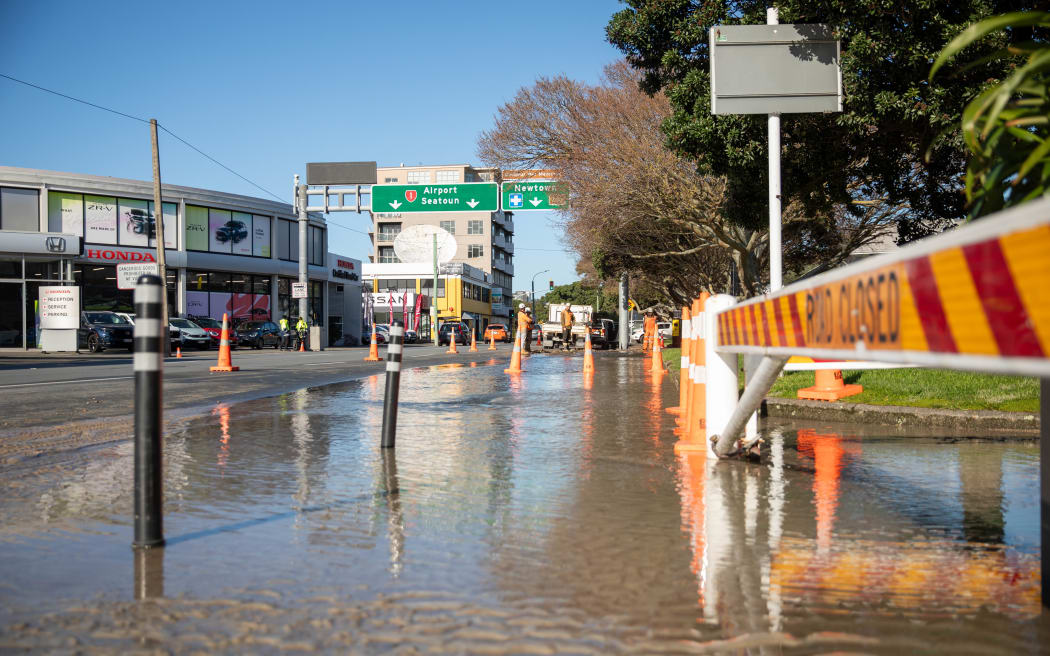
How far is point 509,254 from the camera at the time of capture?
415 ft

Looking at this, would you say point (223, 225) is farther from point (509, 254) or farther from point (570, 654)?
point (509, 254)

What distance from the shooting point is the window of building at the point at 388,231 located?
110m

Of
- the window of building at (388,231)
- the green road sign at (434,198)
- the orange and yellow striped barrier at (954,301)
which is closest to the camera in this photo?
the orange and yellow striped barrier at (954,301)

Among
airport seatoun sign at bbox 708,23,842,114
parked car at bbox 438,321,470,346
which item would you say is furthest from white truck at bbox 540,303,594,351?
airport seatoun sign at bbox 708,23,842,114

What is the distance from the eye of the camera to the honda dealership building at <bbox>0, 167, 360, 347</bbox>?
4138 centimetres

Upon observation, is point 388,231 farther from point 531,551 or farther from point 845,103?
point 531,551

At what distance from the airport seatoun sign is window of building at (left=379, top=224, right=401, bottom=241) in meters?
102

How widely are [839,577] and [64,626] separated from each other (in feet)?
9.12

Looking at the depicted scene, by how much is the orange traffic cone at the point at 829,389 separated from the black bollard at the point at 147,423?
7536 mm

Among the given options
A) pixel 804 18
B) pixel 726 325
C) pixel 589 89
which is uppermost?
pixel 589 89

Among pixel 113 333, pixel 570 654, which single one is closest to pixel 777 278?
pixel 570 654

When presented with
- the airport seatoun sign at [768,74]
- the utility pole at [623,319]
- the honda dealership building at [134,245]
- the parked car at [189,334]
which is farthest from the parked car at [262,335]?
the airport seatoun sign at [768,74]

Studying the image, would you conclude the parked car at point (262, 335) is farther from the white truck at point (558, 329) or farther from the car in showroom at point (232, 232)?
the white truck at point (558, 329)

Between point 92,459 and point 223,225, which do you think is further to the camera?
point 223,225
